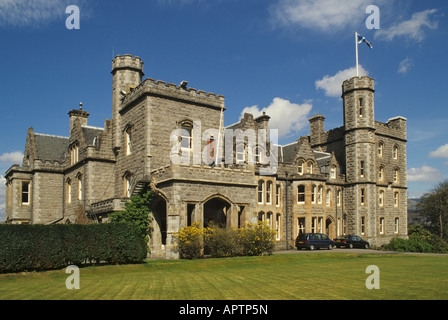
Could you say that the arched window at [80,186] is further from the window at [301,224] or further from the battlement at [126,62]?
the window at [301,224]

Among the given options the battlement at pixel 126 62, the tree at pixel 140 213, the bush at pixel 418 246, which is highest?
the battlement at pixel 126 62

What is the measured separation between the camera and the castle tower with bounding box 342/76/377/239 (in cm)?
4009

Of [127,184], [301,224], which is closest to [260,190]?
[301,224]

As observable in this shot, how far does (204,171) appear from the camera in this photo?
2438cm

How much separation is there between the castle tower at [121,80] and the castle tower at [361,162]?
2189 cm

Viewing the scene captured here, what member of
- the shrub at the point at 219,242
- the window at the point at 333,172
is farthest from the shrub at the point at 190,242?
the window at the point at 333,172

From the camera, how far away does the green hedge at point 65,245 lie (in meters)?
16.6

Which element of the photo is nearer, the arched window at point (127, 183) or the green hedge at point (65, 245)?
the green hedge at point (65, 245)

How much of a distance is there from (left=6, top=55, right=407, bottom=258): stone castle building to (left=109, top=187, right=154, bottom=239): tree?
596 millimetres

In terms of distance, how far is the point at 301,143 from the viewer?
38469 mm

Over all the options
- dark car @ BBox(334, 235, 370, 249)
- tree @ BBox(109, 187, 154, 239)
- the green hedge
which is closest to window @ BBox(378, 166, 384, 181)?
dark car @ BBox(334, 235, 370, 249)

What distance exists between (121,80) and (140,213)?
11.9 meters

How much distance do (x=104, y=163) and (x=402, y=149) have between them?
33.0 m
